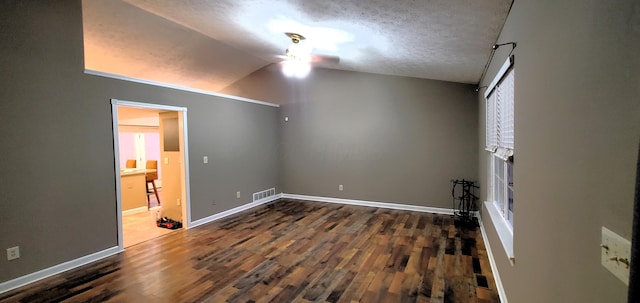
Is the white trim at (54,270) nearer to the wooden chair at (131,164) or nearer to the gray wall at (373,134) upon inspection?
the gray wall at (373,134)

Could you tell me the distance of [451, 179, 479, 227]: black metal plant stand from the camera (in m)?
4.94

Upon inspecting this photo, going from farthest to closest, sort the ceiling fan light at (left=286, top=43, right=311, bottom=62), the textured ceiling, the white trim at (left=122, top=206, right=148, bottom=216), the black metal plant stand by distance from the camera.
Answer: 1. the white trim at (left=122, top=206, right=148, bottom=216)
2. the black metal plant stand
3. the ceiling fan light at (left=286, top=43, right=311, bottom=62)
4. the textured ceiling

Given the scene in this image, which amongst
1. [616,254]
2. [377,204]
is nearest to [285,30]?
[616,254]

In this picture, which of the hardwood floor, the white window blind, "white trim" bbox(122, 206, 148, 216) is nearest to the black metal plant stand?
the white window blind

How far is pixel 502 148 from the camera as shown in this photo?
2709 mm

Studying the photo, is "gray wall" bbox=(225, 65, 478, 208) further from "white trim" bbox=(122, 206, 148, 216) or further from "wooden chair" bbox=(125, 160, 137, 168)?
"wooden chair" bbox=(125, 160, 137, 168)

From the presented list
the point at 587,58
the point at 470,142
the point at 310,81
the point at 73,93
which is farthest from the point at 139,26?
the point at 470,142

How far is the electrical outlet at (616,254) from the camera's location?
2.34ft

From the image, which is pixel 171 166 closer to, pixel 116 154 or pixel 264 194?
pixel 116 154

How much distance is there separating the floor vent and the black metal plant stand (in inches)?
150

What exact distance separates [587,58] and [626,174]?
43cm

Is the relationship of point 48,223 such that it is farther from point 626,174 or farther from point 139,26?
point 626,174

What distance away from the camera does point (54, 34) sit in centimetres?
310

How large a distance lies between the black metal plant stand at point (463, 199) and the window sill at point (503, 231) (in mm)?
1582
